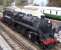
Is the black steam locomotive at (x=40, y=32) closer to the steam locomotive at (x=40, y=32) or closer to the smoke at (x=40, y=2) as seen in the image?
the steam locomotive at (x=40, y=32)

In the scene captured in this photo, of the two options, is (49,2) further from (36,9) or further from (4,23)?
(4,23)

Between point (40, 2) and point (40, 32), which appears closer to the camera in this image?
point (40, 32)

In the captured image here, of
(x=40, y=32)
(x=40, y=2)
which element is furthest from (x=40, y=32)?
(x=40, y=2)

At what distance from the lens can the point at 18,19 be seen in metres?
1.34

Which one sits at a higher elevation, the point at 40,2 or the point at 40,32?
the point at 40,2

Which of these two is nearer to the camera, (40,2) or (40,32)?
(40,32)

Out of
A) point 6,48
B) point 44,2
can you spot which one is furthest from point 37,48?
point 44,2

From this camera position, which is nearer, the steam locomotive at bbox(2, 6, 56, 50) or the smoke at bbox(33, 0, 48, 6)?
the steam locomotive at bbox(2, 6, 56, 50)

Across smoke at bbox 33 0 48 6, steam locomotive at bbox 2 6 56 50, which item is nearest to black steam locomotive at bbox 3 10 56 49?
steam locomotive at bbox 2 6 56 50

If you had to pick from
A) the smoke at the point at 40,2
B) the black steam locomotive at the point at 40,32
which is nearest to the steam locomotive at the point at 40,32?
the black steam locomotive at the point at 40,32

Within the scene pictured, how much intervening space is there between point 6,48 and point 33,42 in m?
0.18

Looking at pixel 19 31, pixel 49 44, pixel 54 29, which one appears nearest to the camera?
pixel 49 44

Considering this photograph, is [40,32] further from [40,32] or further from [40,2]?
[40,2]

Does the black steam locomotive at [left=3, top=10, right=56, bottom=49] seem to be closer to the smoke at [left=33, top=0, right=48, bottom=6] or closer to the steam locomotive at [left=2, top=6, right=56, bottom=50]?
the steam locomotive at [left=2, top=6, right=56, bottom=50]
